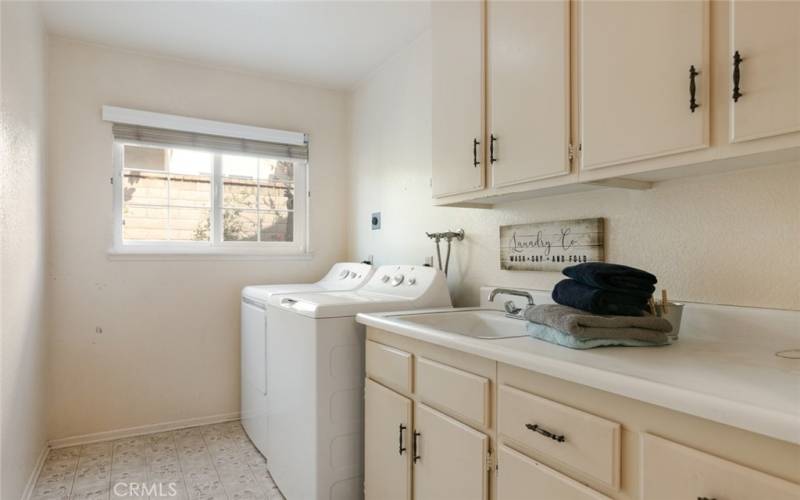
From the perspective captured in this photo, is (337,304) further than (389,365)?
Yes

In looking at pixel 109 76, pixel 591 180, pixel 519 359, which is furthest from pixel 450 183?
pixel 109 76

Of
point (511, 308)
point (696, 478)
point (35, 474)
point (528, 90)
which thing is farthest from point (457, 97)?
point (35, 474)

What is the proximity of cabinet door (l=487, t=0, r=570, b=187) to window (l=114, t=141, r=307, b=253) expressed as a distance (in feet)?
6.77

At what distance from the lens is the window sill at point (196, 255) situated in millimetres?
2824

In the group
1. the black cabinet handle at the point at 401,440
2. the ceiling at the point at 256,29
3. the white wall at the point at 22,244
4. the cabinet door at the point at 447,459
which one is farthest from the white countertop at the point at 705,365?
the ceiling at the point at 256,29

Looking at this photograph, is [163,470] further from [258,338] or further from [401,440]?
[401,440]

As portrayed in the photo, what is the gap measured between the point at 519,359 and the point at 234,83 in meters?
2.85

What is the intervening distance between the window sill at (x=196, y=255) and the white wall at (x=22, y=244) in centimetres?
42

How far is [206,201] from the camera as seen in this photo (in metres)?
3.13

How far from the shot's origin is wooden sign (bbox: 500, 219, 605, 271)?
5.44 feet

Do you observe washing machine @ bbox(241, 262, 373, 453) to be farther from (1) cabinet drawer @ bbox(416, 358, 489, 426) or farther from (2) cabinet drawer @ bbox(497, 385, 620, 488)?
(2) cabinet drawer @ bbox(497, 385, 620, 488)

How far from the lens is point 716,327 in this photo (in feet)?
4.19

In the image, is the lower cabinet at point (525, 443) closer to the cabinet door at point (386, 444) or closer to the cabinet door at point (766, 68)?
the cabinet door at point (386, 444)

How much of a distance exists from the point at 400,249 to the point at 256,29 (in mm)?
1496
